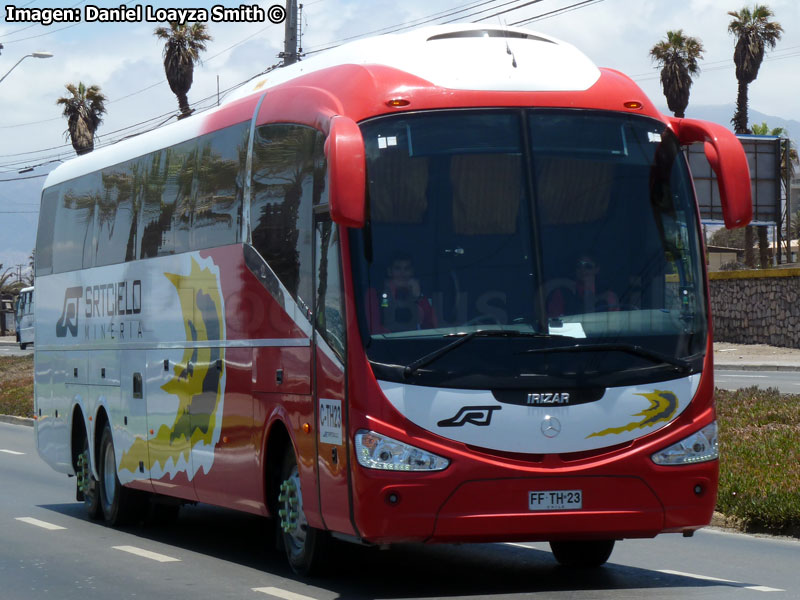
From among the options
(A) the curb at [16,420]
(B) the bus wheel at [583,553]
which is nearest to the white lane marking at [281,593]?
(B) the bus wheel at [583,553]

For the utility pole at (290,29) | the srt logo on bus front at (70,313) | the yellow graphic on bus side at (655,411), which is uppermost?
the utility pole at (290,29)

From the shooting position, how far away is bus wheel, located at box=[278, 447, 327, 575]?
32.8 ft

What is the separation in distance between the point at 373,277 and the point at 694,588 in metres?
2.91

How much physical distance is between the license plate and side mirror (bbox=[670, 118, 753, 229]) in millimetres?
1913

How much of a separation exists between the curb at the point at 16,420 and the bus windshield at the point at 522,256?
22.8m

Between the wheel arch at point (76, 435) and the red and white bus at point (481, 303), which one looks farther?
the wheel arch at point (76, 435)

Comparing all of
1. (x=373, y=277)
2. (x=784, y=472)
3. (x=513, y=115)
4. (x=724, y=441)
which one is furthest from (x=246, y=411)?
(x=724, y=441)

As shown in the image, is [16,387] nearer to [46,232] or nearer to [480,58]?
[46,232]

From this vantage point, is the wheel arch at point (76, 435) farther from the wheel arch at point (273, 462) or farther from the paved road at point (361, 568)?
the wheel arch at point (273, 462)

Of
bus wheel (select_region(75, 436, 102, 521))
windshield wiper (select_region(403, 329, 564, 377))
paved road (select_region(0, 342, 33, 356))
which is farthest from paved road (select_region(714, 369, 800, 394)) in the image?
paved road (select_region(0, 342, 33, 356))

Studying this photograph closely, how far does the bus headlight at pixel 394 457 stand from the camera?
29.0 feet

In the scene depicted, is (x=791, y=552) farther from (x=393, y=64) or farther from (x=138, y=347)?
(x=138, y=347)

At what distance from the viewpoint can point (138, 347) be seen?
1375cm

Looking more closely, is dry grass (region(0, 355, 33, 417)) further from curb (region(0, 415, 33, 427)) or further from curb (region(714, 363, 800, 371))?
curb (region(714, 363, 800, 371))
